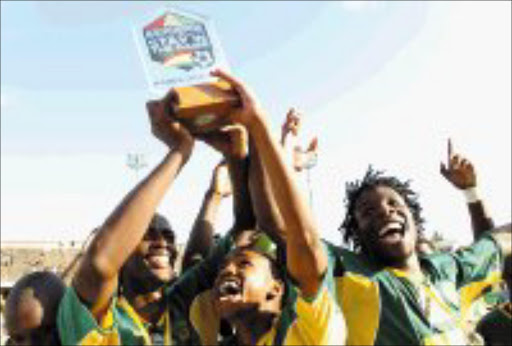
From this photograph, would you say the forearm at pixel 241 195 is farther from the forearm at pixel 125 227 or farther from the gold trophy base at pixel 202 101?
the forearm at pixel 125 227

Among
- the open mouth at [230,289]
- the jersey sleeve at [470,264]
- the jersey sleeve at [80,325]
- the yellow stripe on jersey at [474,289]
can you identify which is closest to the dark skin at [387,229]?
the jersey sleeve at [470,264]

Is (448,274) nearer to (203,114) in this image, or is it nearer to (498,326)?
(498,326)

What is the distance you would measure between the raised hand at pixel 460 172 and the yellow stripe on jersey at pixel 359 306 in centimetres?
118

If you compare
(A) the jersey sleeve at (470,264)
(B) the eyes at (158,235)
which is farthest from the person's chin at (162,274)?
(A) the jersey sleeve at (470,264)

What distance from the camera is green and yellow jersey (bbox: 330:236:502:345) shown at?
3166 mm

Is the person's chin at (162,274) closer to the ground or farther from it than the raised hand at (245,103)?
closer to the ground

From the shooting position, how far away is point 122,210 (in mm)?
2543

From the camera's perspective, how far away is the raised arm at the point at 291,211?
102 inches

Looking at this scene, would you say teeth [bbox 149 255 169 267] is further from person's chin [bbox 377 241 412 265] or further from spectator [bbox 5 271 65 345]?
person's chin [bbox 377 241 412 265]

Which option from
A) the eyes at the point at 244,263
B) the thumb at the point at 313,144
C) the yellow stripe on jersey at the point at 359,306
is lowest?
the yellow stripe on jersey at the point at 359,306

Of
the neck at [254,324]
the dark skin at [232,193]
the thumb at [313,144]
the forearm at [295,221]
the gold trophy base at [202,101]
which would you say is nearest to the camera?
the forearm at [295,221]

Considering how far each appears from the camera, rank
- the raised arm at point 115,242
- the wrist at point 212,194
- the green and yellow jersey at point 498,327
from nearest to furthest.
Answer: the raised arm at point 115,242
the green and yellow jersey at point 498,327
the wrist at point 212,194

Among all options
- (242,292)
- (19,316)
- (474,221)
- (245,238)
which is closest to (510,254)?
(474,221)

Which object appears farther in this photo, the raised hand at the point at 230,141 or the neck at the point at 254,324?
the raised hand at the point at 230,141
